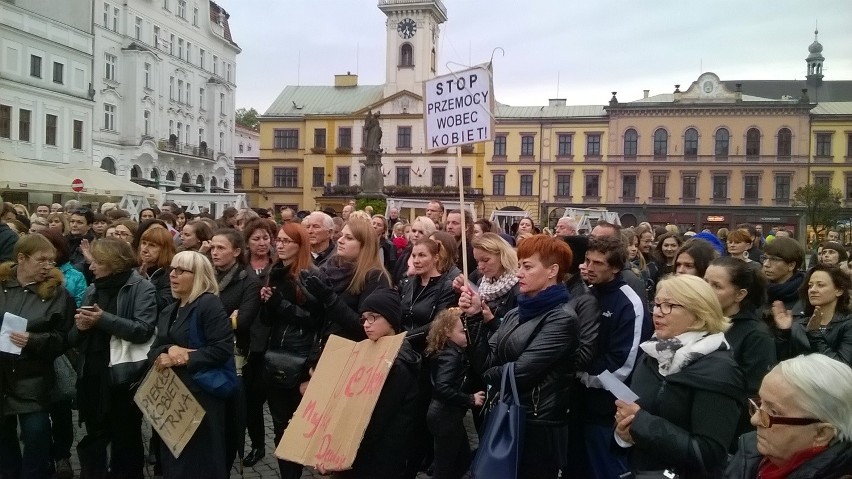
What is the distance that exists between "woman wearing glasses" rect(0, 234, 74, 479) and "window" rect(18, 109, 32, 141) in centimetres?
3824

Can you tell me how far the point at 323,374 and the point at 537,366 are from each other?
1.35 meters

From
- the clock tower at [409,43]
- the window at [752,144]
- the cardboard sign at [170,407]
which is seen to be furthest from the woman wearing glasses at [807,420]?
the window at [752,144]

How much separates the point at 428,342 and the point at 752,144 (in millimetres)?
61411

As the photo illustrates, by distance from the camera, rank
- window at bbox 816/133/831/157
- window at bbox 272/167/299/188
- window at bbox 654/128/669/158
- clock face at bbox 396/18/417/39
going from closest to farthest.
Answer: window at bbox 816/133/831/157, window at bbox 654/128/669/158, clock face at bbox 396/18/417/39, window at bbox 272/167/299/188

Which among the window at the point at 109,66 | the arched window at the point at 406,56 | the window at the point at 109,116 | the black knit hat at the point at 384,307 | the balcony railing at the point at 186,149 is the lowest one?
the black knit hat at the point at 384,307

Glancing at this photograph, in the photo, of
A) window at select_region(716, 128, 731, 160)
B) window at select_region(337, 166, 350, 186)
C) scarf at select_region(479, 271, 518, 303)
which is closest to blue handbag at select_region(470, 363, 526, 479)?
scarf at select_region(479, 271, 518, 303)

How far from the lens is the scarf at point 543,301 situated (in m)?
4.03

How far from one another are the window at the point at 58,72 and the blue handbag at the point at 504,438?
43.8 meters

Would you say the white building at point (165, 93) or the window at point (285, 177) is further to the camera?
the window at point (285, 177)

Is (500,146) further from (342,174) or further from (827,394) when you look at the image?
(827,394)

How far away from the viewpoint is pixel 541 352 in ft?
12.6

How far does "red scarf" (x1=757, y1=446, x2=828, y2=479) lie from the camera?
96.0 inches

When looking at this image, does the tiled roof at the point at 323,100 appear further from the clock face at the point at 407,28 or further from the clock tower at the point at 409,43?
the clock face at the point at 407,28

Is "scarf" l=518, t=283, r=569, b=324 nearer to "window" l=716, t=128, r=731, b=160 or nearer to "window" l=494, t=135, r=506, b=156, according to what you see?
"window" l=494, t=135, r=506, b=156
